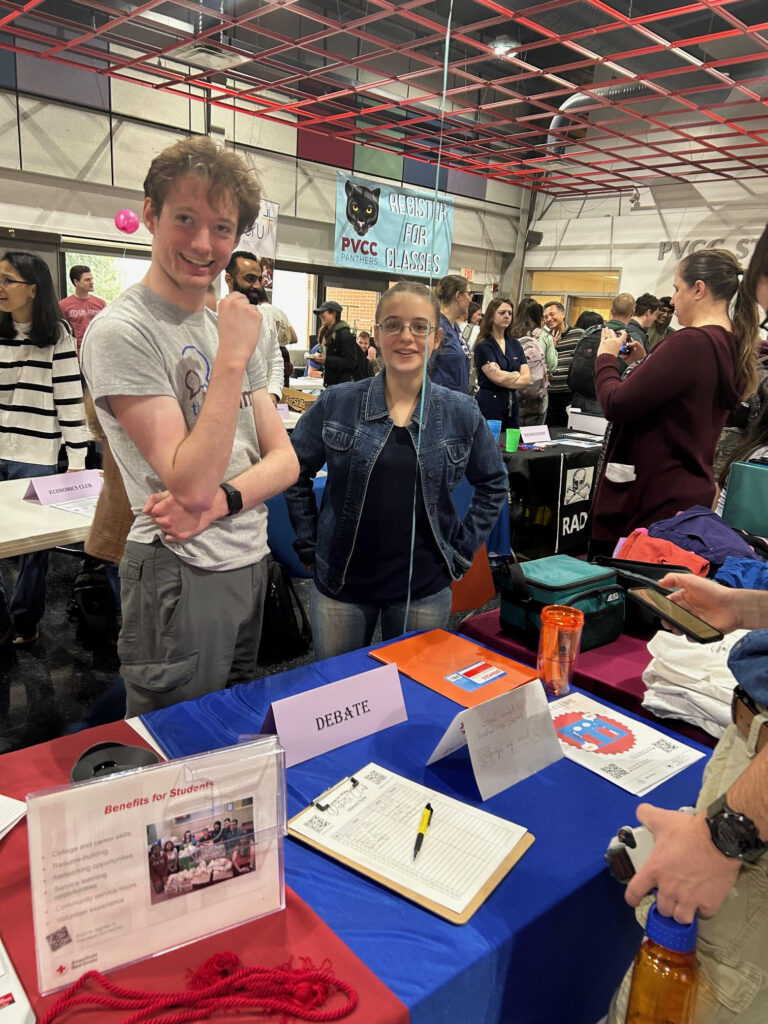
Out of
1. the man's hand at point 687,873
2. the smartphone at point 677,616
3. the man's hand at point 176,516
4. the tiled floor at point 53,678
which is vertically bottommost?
the tiled floor at point 53,678

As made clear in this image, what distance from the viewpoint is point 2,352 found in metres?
2.47

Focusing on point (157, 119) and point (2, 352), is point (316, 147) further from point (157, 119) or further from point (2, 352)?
point (2, 352)

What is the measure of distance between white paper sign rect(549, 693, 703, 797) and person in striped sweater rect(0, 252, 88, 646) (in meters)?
2.10

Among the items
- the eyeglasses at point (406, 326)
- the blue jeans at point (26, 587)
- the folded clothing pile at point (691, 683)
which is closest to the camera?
the folded clothing pile at point (691, 683)

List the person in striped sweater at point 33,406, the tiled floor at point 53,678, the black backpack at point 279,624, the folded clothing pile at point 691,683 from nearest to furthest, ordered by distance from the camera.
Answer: the folded clothing pile at point 691,683 → the tiled floor at point 53,678 → the person in striped sweater at point 33,406 → the black backpack at point 279,624

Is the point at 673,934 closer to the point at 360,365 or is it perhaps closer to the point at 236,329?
the point at 236,329

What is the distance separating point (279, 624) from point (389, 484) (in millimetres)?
1325

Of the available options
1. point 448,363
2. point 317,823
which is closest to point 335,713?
point 317,823

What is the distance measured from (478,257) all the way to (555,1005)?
1.68 meters

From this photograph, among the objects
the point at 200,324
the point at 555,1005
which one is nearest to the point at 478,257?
the point at 200,324

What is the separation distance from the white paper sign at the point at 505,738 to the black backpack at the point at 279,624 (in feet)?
5.32

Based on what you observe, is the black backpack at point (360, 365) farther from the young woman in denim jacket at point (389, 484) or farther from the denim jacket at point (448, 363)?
the denim jacket at point (448, 363)

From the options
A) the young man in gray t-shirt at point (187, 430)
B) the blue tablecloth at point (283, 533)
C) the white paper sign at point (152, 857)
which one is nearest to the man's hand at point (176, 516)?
the young man in gray t-shirt at point (187, 430)

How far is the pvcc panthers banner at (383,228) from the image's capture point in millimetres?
1289
